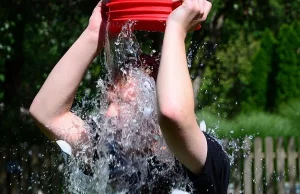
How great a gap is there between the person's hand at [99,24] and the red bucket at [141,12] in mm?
89

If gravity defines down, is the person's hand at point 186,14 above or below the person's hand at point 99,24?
above

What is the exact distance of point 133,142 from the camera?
2.05m

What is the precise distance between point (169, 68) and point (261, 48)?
12074 mm

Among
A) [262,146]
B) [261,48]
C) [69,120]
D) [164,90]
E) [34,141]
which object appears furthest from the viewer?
[261,48]

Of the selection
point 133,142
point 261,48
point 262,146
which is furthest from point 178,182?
point 261,48

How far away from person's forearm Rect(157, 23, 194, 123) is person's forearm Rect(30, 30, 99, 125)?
452mm

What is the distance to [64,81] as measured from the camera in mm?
2236

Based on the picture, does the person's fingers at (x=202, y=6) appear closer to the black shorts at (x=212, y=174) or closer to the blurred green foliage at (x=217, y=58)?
the black shorts at (x=212, y=174)

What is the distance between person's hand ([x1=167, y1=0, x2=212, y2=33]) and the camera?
6.16 ft

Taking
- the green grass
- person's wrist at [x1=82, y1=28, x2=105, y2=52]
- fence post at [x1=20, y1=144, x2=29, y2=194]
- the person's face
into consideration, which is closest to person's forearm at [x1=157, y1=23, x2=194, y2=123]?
the person's face

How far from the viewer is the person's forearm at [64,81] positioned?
224 centimetres

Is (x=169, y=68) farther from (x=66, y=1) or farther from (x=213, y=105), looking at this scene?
(x=66, y=1)

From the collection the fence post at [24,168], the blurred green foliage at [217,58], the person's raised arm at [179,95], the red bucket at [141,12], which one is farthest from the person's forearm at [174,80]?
the fence post at [24,168]

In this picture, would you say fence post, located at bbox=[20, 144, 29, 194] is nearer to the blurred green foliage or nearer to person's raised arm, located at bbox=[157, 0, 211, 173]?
the blurred green foliage
